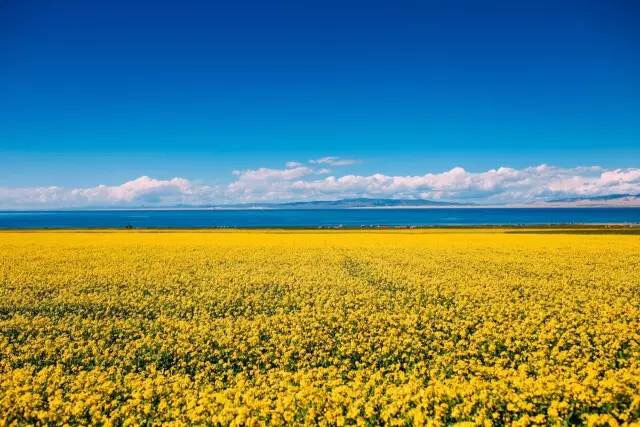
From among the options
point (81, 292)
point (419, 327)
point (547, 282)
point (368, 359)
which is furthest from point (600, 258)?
point (81, 292)

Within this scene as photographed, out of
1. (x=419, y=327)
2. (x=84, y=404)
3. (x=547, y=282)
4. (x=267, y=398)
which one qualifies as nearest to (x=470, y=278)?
(x=547, y=282)

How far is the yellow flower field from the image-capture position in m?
8.26

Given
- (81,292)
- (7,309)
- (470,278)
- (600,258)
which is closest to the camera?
(7,309)

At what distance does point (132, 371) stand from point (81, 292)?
452 inches

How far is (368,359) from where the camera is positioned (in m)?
11.0

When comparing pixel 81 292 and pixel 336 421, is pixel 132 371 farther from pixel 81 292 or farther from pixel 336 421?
pixel 81 292

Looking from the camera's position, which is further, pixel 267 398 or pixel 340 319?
pixel 340 319

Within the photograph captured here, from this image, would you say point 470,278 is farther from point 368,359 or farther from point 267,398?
point 267,398

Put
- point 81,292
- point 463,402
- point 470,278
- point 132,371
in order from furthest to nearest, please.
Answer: point 470,278, point 81,292, point 132,371, point 463,402

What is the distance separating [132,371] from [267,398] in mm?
3931

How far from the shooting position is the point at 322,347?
11984 millimetres

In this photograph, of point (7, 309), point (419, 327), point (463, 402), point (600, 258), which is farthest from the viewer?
point (600, 258)

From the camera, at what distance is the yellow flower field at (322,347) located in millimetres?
8258

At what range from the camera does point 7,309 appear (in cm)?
1689
